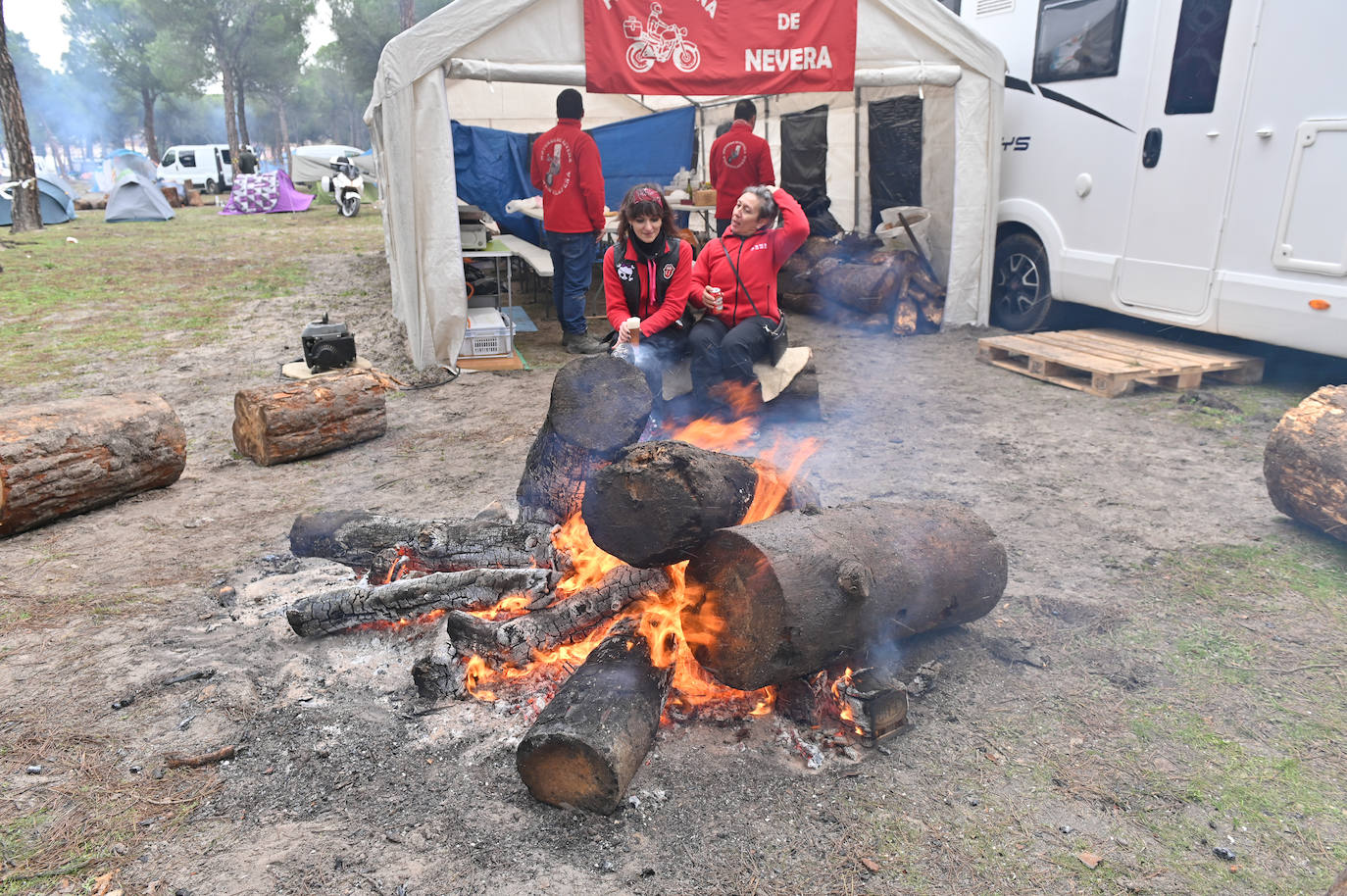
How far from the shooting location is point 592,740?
245 centimetres

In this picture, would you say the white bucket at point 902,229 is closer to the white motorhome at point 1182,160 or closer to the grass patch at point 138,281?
the white motorhome at point 1182,160

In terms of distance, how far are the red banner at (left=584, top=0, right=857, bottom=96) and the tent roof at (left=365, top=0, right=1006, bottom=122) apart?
0.70 feet

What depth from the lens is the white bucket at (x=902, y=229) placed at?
9773 mm

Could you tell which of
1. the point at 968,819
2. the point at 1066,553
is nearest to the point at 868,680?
the point at 968,819

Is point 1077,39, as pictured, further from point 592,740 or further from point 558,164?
point 592,740

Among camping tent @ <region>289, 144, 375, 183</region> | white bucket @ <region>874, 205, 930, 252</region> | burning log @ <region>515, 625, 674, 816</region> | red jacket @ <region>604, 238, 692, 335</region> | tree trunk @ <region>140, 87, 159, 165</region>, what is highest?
tree trunk @ <region>140, 87, 159, 165</region>

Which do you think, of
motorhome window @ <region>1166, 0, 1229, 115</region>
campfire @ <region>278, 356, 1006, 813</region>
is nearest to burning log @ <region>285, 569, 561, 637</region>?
campfire @ <region>278, 356, 1006, 813</region>

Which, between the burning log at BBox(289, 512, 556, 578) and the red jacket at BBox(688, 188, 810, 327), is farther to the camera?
the red jacket at BBox(688, 188, 810, 327)

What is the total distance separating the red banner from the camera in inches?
301

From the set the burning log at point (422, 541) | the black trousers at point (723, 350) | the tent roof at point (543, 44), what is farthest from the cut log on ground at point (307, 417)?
the tent roof at point (543, 44)

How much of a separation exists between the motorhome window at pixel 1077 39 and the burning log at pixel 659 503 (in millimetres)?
6942

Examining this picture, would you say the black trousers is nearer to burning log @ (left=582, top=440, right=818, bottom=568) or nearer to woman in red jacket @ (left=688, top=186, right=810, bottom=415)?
woman in red jacket @ (left=688, top=186, right=810, bottom=415)

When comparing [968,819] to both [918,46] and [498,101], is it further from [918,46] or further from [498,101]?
[498,101]

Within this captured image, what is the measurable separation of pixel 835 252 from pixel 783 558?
8.86 meters
